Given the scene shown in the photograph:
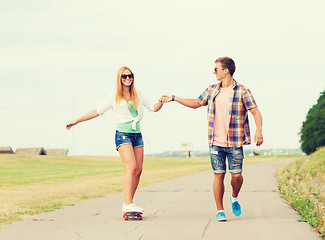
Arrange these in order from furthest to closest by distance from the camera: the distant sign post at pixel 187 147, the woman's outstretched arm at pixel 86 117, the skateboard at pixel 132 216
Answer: the distant sign post at pixel 187 147 < the woman's outstretched arm at pixel 86 117 < the skateboard at pixel 132 216

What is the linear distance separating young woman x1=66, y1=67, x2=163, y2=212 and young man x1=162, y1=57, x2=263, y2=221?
1.17 meters

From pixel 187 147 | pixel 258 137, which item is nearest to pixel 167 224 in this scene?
pixel 258 137

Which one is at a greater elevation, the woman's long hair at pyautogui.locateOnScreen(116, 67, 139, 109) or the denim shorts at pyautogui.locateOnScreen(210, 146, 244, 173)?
the woman's long hair at pyautogui.locateOnScreen(116, 67, 139, 109)

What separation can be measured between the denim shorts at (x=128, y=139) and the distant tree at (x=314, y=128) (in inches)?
1936

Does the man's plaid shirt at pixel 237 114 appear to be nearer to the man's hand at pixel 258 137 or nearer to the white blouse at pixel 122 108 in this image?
the man's hand at pixel 258 137

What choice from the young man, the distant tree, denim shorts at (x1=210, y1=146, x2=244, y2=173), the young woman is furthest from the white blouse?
the distant tree

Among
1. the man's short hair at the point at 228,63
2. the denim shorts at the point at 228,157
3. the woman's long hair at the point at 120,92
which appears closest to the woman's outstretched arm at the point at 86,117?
the woman's long hair at the point at 120,92

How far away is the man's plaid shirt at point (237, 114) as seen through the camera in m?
7.31

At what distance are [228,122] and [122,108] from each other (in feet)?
5.49

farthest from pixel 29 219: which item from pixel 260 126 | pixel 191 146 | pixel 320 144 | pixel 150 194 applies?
pixel 191 146

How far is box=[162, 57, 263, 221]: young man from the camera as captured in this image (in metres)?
7.32

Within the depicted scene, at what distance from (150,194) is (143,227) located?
18.1 ft

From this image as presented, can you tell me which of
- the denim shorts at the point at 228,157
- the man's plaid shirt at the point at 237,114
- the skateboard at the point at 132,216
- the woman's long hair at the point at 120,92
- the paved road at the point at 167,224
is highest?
the woman's long hair at the point at 120,92

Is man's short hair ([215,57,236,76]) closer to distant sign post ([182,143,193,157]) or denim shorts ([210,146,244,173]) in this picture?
denim shorts ([210,146,244,173])
